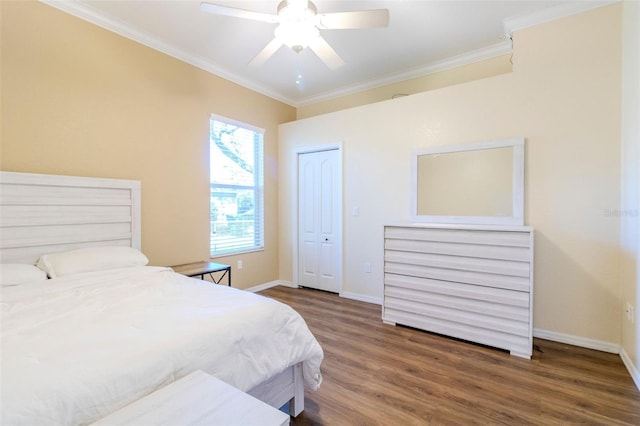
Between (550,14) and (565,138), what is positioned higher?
(550,14)

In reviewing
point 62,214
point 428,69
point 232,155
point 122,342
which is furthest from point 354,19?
point 62,214

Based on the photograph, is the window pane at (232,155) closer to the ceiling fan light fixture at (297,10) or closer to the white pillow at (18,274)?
the white pillow at (18,274)

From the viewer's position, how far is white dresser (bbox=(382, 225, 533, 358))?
2.30 metres

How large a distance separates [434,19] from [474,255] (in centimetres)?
217

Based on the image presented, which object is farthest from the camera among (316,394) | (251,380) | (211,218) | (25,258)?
(211,218)

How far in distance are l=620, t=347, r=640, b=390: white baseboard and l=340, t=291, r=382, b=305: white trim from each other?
205cm

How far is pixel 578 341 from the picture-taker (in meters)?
2.44

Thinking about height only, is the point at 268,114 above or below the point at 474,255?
above

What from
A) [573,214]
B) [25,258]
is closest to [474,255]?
[573,214]

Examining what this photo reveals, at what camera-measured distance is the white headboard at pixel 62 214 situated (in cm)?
209

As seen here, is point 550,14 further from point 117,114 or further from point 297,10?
point 117,114

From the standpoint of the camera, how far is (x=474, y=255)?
250cm

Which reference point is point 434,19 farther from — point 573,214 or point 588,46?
point 573,214

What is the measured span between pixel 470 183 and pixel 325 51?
188 centimetres
